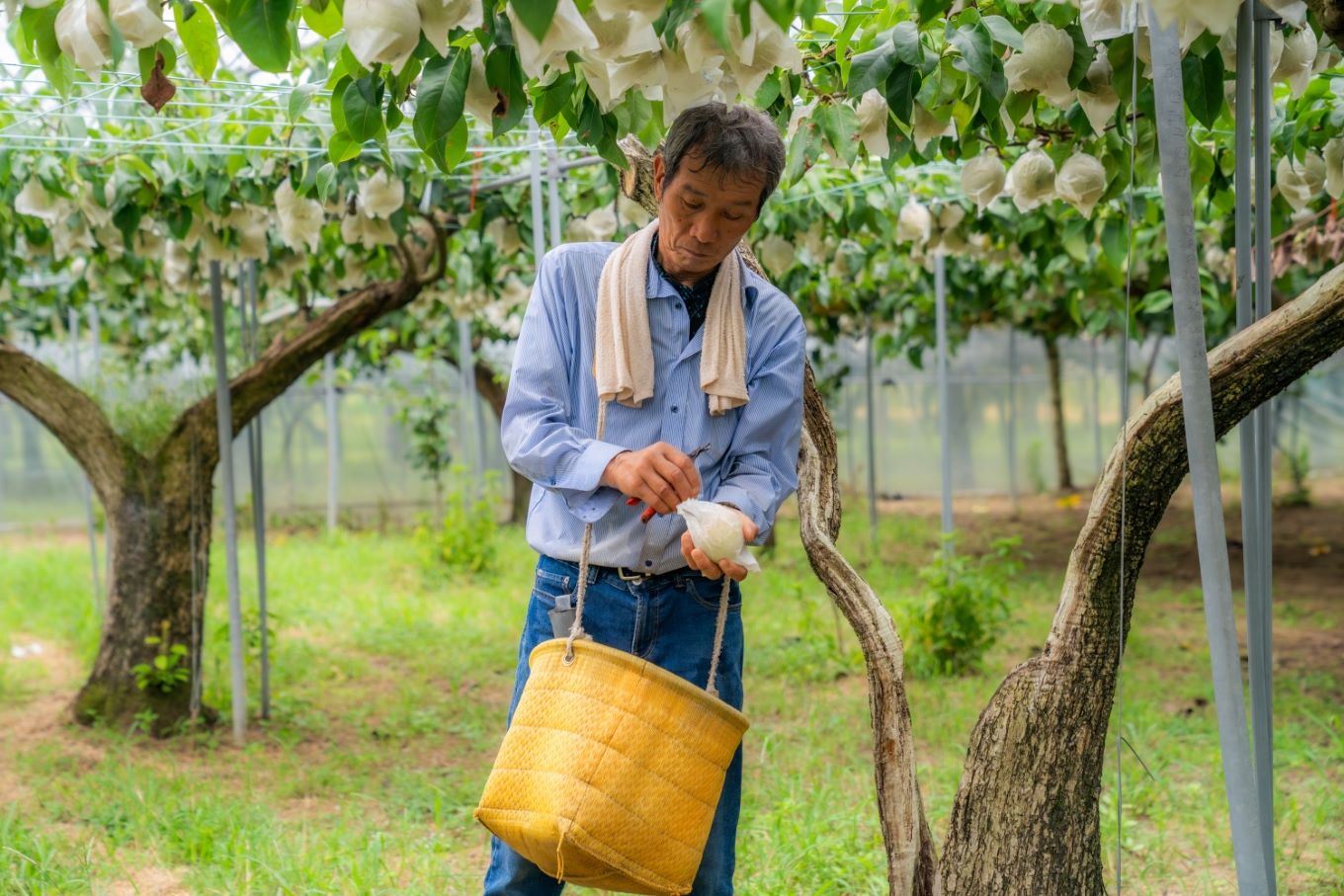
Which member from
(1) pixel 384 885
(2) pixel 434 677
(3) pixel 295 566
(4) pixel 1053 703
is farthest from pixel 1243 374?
(3) pixel 295 566

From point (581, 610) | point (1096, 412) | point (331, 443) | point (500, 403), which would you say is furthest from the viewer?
point (1096, 412)

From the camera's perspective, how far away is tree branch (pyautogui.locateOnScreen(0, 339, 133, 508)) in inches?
148

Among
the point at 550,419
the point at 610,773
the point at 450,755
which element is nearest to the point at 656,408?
the point at 550,419

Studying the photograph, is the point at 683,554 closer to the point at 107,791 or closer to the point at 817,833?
the point at 817,833

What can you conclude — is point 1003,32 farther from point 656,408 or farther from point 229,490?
point 229,490

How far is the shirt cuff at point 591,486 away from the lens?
1.45m

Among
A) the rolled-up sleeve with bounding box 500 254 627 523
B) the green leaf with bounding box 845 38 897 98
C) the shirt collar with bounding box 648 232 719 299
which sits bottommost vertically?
the rolled-up sleeve with bounding box 500 254 627 523

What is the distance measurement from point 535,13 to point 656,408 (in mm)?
702

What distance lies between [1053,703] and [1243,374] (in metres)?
0.51

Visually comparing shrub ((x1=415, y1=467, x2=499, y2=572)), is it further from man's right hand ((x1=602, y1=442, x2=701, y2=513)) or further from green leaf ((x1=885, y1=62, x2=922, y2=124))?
man's right hand ((x1=602, y1=442, x2=701, y2=513))

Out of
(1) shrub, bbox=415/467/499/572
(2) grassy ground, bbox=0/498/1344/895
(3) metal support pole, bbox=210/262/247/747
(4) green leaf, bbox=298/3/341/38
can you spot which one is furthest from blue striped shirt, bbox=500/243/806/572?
(1) shrub, bbox=415/467/499/572

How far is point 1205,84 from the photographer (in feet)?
5.29

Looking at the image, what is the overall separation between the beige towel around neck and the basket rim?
0.31 m

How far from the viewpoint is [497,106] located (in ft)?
4.36
